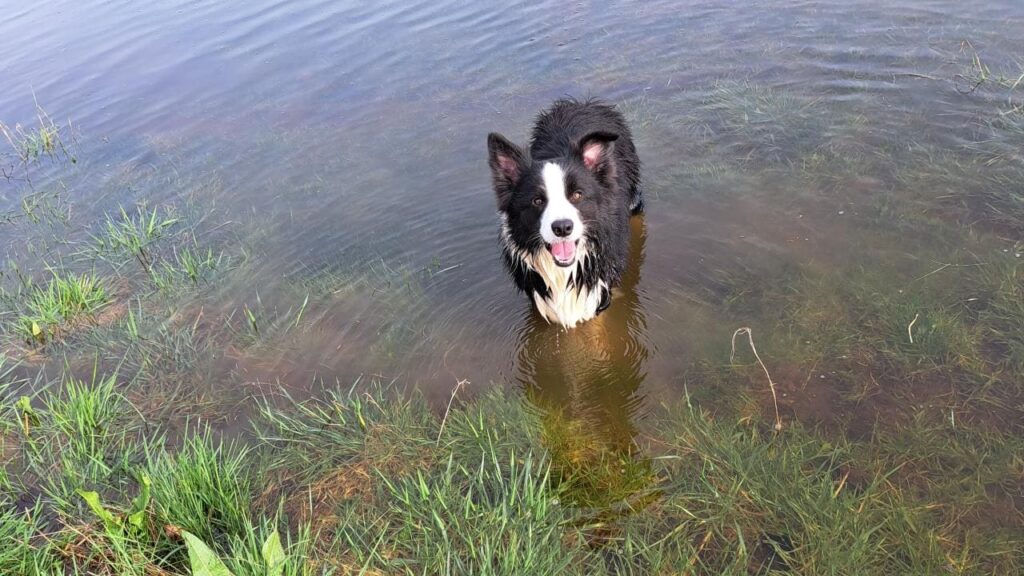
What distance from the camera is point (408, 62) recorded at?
8.29 meters

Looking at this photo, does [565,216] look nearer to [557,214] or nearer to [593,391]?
[557,214]

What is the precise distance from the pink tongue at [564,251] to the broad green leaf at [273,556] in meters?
1.97

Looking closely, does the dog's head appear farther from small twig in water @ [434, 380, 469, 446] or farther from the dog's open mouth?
small twig in water @ [434, 380, 469, 446]

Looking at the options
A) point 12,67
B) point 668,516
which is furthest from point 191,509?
point 12,67

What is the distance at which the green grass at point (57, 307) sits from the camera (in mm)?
4453

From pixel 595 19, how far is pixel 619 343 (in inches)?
233

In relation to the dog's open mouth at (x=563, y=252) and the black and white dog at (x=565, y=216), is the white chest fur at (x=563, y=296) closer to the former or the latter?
the black and white dog at (x=565, y=216)

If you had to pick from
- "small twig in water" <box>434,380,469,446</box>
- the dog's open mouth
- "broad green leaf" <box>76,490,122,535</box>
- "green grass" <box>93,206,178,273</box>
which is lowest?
"small twig in water" <box>434,380,469,446</box>

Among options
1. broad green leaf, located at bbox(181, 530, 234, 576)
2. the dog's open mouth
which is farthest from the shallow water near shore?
broad green leaf, located at bbox(181, 530, 234, 576)

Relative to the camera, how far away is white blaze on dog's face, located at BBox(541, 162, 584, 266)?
3.34 metres

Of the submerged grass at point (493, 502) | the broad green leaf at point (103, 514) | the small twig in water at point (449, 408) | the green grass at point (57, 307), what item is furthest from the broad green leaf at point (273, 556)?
the green grass at point (57, 307)

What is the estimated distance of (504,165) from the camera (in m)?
3.67

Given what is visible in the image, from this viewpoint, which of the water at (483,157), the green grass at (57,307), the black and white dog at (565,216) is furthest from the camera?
the green grass at (57,307)

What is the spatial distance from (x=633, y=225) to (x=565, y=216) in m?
1.96
